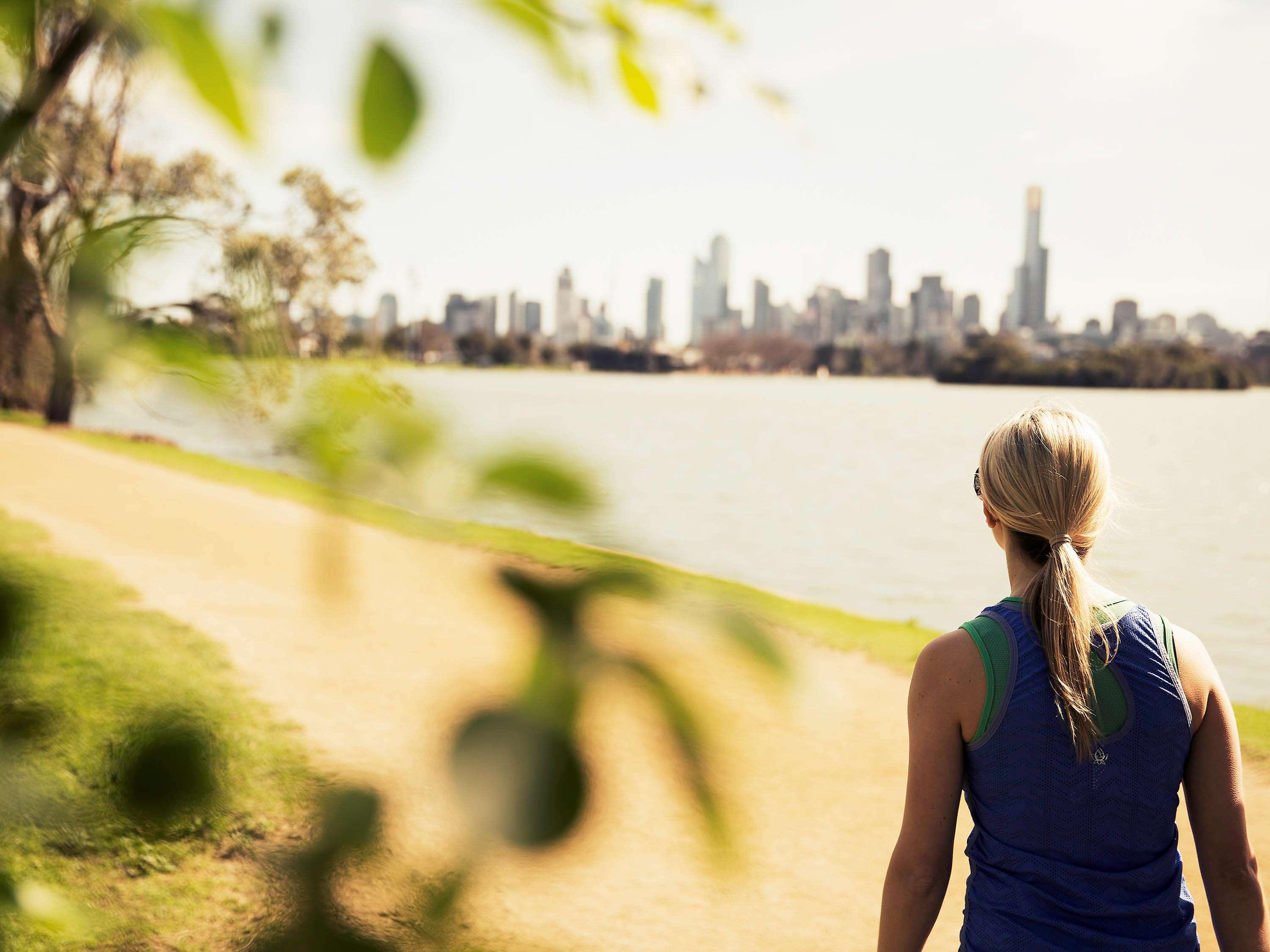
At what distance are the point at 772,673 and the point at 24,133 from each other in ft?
1.28

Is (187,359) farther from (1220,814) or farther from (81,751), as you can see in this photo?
(1220,814)

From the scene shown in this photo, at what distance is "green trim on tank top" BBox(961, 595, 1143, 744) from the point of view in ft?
5.32

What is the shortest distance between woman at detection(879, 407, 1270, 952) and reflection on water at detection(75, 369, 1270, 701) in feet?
0.61

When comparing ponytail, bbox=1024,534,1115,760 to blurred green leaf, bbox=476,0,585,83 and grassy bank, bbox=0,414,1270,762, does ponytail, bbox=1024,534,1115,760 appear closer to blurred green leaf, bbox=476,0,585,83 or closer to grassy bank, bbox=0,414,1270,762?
grassy bank, bbox=0,414,1270,762

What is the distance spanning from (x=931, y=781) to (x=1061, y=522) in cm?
46

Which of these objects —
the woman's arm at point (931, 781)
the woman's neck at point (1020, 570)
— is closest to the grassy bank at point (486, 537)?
the woman's arm at point (931, 781)

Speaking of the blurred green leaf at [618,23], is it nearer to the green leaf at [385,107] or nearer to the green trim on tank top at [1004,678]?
the green leaf at [385,107]

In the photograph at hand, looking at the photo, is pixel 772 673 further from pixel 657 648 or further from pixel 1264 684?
pixel 1264 684

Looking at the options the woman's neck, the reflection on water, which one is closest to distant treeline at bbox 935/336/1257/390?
the reflection on water

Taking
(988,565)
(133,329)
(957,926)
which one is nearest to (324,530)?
(133,329)

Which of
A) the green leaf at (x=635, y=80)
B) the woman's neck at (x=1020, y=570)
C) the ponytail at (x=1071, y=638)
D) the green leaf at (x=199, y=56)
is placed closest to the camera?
the green leaf at (x=199, y=56)

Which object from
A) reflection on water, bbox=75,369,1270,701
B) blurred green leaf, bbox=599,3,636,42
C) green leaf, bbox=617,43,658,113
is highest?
blurred green leaf, bbox=599,3,636,42

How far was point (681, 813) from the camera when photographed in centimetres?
38

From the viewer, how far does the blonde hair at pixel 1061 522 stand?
160 centimetres
